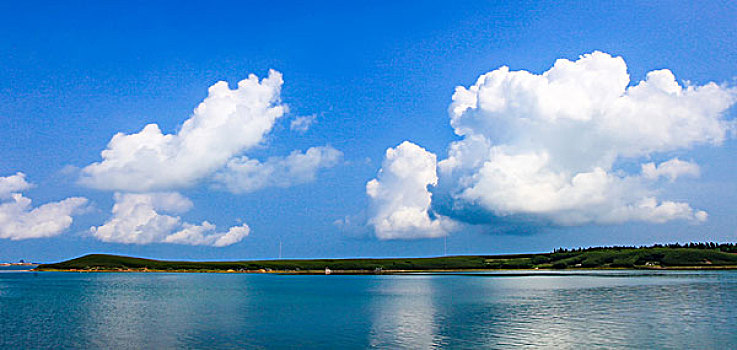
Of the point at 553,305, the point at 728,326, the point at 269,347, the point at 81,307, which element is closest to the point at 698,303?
the point at 553,305

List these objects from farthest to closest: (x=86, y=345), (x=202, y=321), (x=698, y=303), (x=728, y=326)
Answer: (x=698, y=303) < (x=202, y=321) < (x=728, y=326) < (x=86, y=345)

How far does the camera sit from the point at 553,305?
8900 centimetres

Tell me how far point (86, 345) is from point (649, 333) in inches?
2317

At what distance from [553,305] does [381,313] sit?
30872 mm

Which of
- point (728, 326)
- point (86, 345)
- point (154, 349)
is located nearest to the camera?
point (154, 349)

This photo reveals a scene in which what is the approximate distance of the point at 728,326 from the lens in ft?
198

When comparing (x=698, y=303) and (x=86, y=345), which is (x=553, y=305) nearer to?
(x=698, y=303)

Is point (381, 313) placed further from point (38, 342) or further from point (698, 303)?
point (698, 303)

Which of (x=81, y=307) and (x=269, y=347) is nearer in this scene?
(x=269, y=347)

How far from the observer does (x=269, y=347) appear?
50219 mm

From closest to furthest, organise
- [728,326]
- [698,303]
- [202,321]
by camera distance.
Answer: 1. [728,326]
2. [202,321]
3. [698,303]

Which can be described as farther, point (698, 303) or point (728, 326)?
point (698, 303)

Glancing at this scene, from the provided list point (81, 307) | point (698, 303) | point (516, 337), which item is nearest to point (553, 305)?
point (698, 303)

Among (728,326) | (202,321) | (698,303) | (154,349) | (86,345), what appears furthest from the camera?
(698,303)
